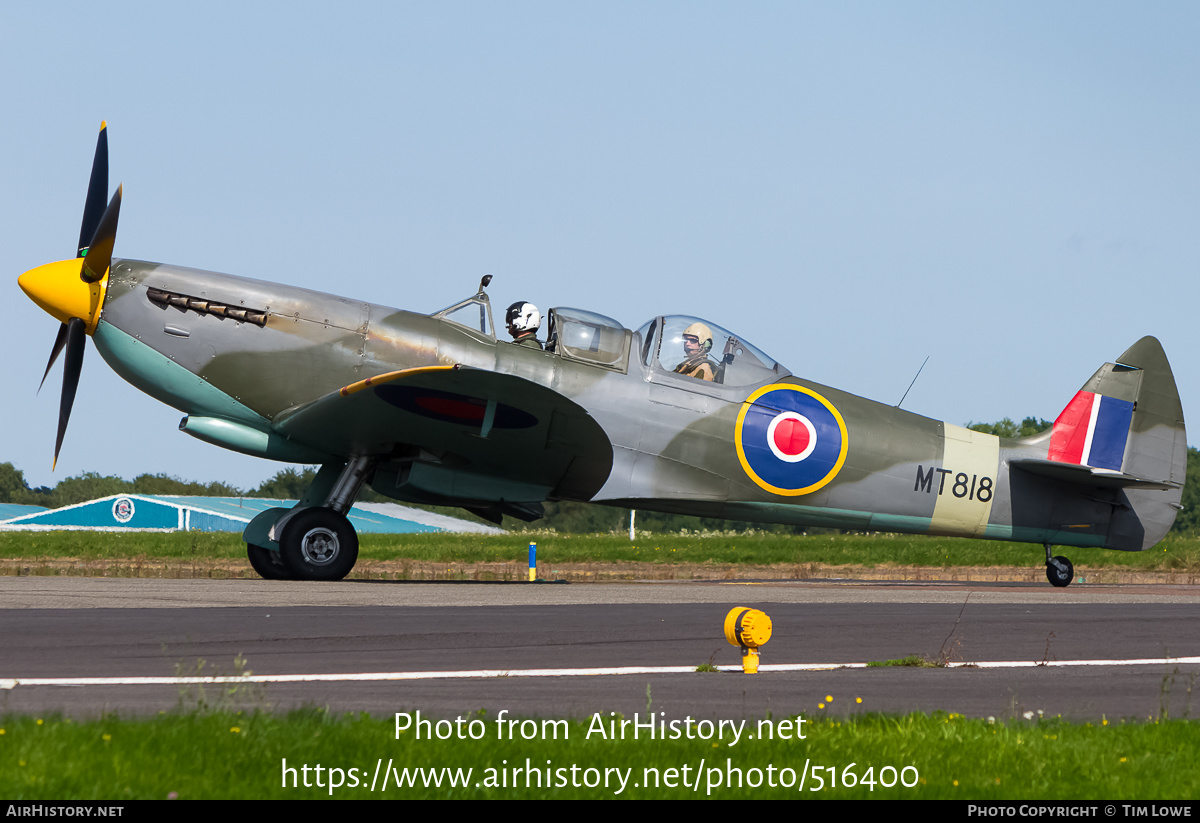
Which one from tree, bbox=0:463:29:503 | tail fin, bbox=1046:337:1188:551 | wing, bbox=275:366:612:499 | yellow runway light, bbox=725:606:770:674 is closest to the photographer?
yellow runway light, bbox=725:606:770:674

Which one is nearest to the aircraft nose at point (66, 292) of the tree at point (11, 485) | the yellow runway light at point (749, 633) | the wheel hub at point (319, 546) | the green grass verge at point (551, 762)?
the wheel hub at point (319, 546)

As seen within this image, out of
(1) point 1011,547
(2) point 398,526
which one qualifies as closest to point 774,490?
(1) point 1011,547

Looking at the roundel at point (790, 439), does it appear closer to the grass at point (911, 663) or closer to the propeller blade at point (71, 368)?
the grass at point (911, 663)

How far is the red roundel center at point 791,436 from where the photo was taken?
13.9 meters

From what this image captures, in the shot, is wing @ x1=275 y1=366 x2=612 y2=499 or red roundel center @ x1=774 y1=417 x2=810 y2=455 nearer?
wing @ x1=275 y1=366 x2=612 y2=499

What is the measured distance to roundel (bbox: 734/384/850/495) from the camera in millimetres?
13766

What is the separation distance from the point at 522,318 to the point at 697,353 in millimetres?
A: 2158

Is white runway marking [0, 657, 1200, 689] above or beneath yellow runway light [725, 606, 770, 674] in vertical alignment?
beneath

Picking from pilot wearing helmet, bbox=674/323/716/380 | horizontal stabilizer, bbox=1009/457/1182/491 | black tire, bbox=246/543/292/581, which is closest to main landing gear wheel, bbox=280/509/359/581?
black tire, bbox=246/543/292/581

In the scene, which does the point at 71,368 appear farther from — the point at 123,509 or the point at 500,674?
the point at 123,509

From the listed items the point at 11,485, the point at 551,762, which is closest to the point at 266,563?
the point at 551,762

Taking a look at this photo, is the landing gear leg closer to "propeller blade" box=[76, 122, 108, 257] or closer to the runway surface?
the runway surface
